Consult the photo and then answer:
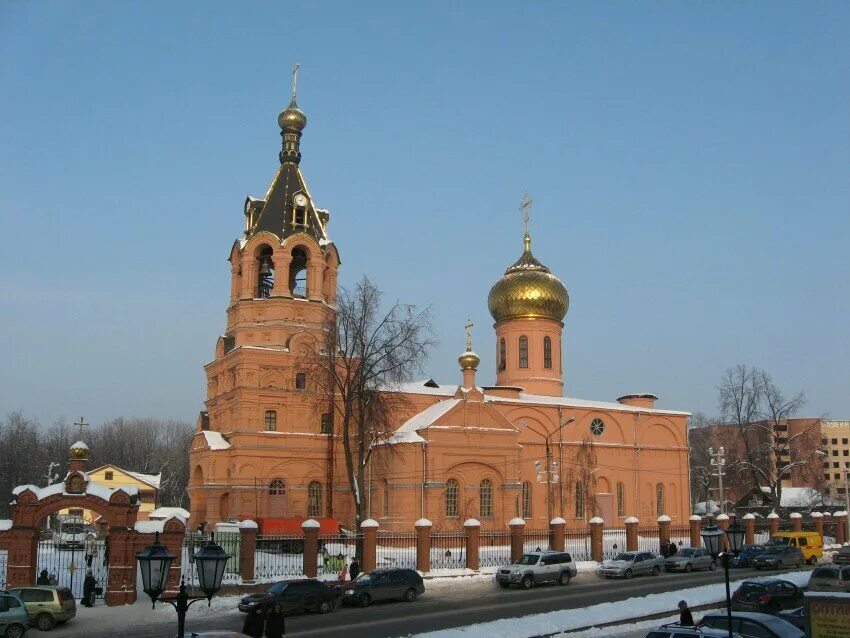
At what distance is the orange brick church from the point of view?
38.6 meters

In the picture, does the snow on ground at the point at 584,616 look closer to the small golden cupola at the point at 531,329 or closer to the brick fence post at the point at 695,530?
the brick fence post at the point at 695,530

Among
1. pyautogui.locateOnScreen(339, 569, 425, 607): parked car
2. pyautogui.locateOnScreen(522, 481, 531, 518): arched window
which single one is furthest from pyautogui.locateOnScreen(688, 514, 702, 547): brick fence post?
pyautogui.locateOnScreen(339, 569, 425, 607): parked car

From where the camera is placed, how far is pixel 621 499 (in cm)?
4697

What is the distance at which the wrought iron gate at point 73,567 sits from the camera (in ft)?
80.5

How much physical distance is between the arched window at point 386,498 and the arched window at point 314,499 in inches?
122

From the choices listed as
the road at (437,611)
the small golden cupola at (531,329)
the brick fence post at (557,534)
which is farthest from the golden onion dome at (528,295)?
the road at (437,611)

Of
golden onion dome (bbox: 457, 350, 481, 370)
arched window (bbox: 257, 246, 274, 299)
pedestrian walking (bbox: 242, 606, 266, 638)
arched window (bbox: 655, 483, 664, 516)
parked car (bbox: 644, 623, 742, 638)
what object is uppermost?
arched window (bbox: 257, 246, 274, 299)

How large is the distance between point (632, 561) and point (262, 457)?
1780 cm

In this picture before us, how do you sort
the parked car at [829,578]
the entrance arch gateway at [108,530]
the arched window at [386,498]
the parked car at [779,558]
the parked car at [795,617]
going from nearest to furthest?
the parked car at [795,617]
the parked car at [829,578]
the entrance arch gateway at [108,530]
the parked car at [779,558]
the arched window at [386,498]

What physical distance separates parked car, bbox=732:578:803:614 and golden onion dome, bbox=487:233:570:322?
1233 inches

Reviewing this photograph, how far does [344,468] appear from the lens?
40.8 metres

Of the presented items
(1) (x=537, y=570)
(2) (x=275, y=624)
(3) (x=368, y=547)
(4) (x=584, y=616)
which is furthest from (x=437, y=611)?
(2) (x=275, y=624)

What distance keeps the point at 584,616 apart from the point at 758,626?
18.0ft

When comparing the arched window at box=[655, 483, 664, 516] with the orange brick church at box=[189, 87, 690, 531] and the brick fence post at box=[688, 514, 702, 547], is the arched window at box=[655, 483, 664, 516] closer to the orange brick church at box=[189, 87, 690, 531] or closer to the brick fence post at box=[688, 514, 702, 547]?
the orange brick church at box=[189, 87, 690, 531]
